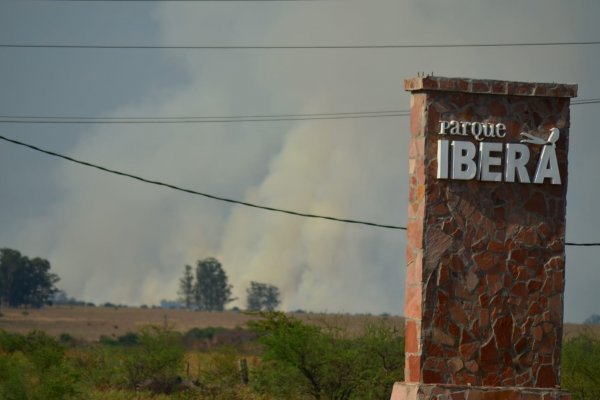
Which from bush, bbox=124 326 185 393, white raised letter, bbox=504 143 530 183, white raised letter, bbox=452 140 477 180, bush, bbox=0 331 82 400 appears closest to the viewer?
white raised letter, bbox=452 140 477 180

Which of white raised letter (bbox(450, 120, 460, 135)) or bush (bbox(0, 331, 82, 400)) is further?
bush (bbox(0, 331, 82, 400))

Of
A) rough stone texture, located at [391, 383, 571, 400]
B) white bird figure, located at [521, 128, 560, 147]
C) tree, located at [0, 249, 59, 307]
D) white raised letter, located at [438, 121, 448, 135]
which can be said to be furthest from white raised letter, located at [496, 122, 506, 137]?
tree, located at [0, 249, 59, 307]

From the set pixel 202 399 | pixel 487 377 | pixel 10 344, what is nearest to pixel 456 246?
pixel 487 377

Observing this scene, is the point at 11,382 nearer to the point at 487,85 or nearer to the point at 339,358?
the point at 339,358

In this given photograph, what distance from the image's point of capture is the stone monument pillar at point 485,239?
2353 centimetres

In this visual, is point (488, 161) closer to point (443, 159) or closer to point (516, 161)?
point (516, 161)

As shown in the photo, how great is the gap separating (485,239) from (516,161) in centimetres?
152

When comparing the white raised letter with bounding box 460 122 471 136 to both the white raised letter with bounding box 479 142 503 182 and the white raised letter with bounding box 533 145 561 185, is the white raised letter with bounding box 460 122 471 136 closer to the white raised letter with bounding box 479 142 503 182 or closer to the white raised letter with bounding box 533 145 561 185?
the white raised letter with bounding box 479 142 503 182

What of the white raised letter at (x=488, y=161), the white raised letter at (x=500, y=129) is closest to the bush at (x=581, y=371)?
the white raised letter at (x=488, y=161)

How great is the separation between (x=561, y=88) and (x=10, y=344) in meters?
32.3

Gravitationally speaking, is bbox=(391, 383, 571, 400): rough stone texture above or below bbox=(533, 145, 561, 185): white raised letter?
below

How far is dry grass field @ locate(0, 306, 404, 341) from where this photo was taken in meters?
124

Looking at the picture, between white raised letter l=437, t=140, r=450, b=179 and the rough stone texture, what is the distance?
371 centimetres

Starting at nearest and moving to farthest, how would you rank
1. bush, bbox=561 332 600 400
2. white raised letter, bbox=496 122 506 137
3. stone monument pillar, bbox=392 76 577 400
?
stone monument pillar, bbox=392 76 577 400, white raised letter, bbox=496 122 506 137, bush, bbox=561 332 600 400
